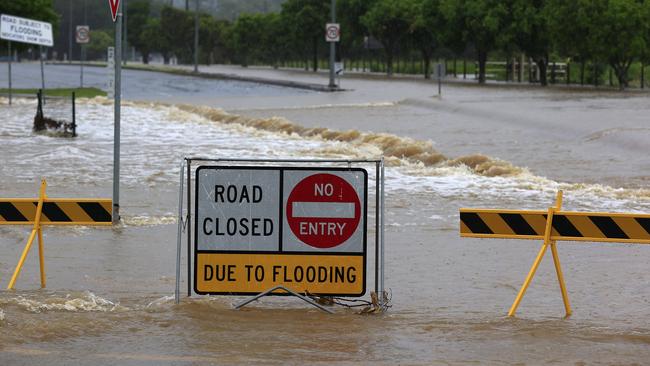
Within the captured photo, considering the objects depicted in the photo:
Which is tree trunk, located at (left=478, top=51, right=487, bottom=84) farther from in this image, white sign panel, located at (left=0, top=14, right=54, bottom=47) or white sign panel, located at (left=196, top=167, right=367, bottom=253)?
white sign panel, located at (left=196, top=167, right=367, bottom=253)

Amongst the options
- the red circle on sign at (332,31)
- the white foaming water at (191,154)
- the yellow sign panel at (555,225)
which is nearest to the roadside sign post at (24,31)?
the white foaming water at (191,154)

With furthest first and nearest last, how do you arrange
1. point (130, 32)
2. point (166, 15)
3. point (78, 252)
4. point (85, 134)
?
point (130, 32), point (166, 15), point (85, 134), point (78, 252)

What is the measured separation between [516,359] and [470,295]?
9.37ft

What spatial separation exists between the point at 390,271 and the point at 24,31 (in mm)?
24371

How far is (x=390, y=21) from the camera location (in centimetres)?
9119

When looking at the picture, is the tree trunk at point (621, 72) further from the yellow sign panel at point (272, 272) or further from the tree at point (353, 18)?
the yellow sign panel at point (272, 272)

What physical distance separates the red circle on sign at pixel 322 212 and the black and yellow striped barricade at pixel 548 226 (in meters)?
0.86

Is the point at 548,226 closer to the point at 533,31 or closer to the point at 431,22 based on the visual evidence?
the point at 533,31

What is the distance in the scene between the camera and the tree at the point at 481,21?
71.2 m

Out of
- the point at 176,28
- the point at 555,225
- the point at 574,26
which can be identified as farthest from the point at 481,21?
the point at 176,28

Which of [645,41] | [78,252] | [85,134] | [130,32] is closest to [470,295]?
[78,252]

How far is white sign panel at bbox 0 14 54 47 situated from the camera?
3388 cm

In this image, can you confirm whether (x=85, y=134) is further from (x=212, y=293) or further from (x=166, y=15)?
(x=166, y=15)

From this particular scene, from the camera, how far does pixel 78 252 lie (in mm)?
13656
